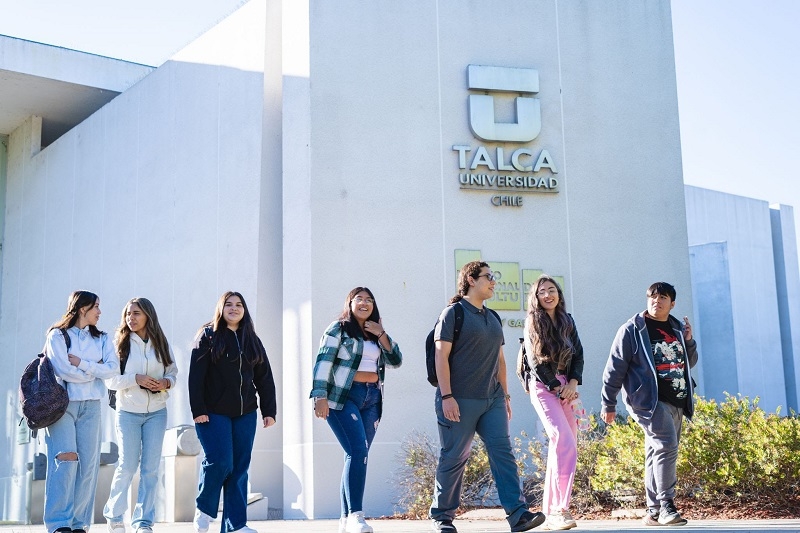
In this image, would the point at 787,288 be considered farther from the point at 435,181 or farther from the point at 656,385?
the point at 656,385

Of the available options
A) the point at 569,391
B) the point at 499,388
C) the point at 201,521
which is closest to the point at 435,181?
the point at 569,391

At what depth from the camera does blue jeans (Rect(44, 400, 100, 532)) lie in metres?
7.93

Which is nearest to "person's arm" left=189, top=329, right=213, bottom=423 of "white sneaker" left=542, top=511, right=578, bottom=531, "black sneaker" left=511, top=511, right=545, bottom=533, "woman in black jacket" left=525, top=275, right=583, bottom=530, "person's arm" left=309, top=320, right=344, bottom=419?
"person's arm" left=309, top=320, right=344, bottom=419

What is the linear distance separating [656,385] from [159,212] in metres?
12.3

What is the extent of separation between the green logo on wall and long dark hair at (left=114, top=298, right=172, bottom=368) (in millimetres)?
6200

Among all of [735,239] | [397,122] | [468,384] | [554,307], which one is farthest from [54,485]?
[735,239]

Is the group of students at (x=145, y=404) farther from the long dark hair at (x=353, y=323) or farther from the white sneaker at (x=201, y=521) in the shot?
the long dark hair at (x=353, y=323)

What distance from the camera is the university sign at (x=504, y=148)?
14594 mm

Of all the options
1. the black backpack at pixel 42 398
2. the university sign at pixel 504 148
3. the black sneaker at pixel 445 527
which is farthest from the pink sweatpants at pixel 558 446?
the university sign at pixel 504 148

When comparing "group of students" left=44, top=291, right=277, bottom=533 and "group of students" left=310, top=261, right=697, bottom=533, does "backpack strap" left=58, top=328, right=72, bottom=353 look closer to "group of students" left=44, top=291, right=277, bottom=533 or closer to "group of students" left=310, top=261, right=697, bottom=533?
"group of students" left=44, top=291, right=277, bottom=533

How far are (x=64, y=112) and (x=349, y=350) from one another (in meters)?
18.4

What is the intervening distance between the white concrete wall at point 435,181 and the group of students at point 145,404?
4.94m

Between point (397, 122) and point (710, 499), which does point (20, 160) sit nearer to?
point (397, 122)

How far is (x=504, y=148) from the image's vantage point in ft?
48.4
